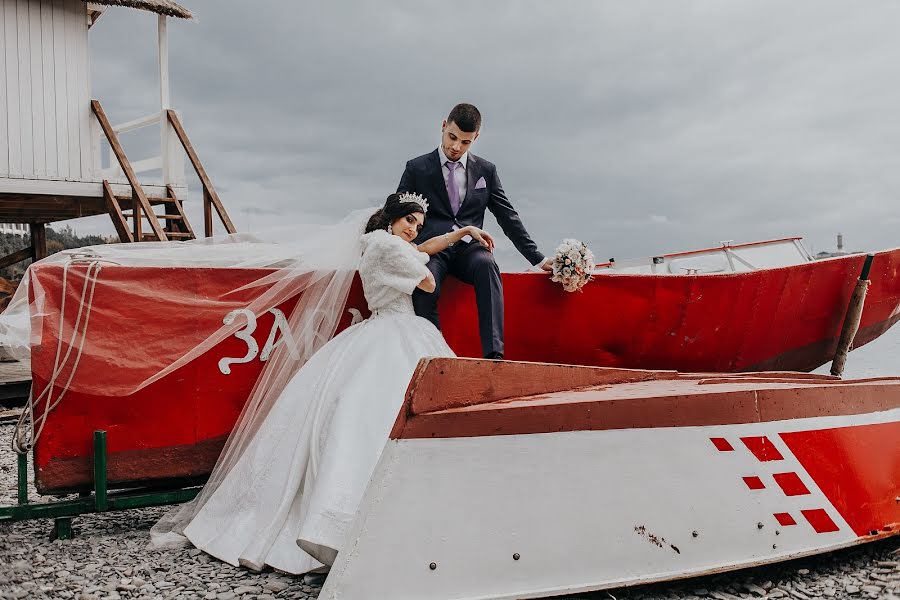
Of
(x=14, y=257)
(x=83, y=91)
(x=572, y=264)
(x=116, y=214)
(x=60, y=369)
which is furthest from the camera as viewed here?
(x=14, y=257)

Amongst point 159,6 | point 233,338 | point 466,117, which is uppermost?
point 159,6

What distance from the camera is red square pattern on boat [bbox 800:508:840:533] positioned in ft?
10.6

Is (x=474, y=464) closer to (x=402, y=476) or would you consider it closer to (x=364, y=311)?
(x=402, y=476)

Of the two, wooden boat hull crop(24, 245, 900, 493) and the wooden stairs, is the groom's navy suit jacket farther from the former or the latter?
the wooden stairs

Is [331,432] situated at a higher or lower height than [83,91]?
lower

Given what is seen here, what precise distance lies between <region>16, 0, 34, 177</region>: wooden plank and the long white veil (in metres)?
7.39

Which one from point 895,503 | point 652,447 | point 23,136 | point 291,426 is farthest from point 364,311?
point 23,136

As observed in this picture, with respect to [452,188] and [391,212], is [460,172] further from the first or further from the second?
[391,212]

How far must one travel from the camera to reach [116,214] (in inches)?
396

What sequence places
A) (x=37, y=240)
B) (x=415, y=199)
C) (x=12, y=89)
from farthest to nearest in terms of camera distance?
(x=37, y=240) → (x=12, y=89) → (x=415, y=199)

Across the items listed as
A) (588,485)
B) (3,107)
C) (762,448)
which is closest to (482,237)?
(588,485)

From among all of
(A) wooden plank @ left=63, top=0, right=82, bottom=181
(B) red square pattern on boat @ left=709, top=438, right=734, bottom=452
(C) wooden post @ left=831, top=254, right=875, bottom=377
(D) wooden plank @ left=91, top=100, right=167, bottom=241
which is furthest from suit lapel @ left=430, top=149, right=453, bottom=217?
(A) wooden plank @ left=63, top=0, right=82, bottom=181

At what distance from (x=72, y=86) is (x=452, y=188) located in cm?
865

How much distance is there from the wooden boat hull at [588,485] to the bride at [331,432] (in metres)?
0.48
